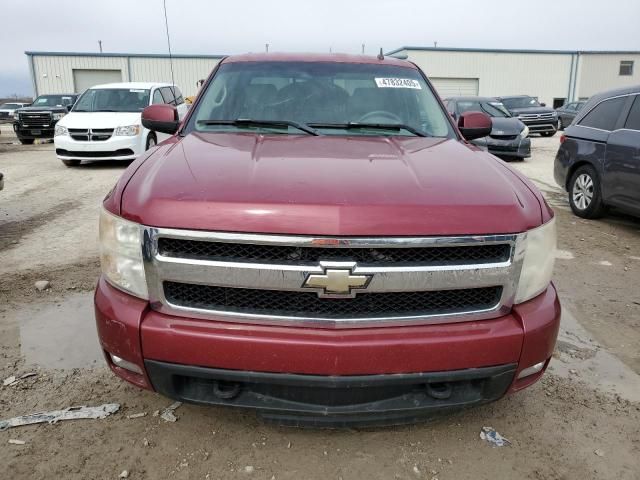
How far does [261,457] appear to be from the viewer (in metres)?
2.36

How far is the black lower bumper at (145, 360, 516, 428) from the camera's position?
2018 millimetres

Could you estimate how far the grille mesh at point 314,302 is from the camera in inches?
80.0

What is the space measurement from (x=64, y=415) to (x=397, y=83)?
2.74 metres

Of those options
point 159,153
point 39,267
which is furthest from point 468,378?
point 39,267

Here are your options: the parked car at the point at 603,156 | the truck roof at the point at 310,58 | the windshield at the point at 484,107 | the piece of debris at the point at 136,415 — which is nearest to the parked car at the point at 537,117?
the windshield at the point at 484,107

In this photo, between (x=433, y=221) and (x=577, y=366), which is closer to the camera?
(x=433, y=221)

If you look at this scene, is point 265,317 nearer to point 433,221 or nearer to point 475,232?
point 433,221

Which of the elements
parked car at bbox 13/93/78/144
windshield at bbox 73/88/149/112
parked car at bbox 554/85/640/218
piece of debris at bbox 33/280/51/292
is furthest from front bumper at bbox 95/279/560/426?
parked car at bbox 13/93/78/144

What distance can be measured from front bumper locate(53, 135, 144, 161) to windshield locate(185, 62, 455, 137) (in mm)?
7959

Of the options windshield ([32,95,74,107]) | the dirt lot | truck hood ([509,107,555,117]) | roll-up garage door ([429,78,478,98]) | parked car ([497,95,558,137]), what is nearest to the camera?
the dirt lot

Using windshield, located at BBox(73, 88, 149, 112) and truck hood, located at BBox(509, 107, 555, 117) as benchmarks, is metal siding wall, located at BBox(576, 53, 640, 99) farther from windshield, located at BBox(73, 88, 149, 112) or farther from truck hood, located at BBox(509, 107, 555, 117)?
windshield, located at BBox(73, 88, 149, 112)

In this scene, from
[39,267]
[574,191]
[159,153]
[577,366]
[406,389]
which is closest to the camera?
[406,389]

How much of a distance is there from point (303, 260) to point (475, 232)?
2.11 ft

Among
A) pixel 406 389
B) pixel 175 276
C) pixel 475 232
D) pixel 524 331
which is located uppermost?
pixel 475 232
